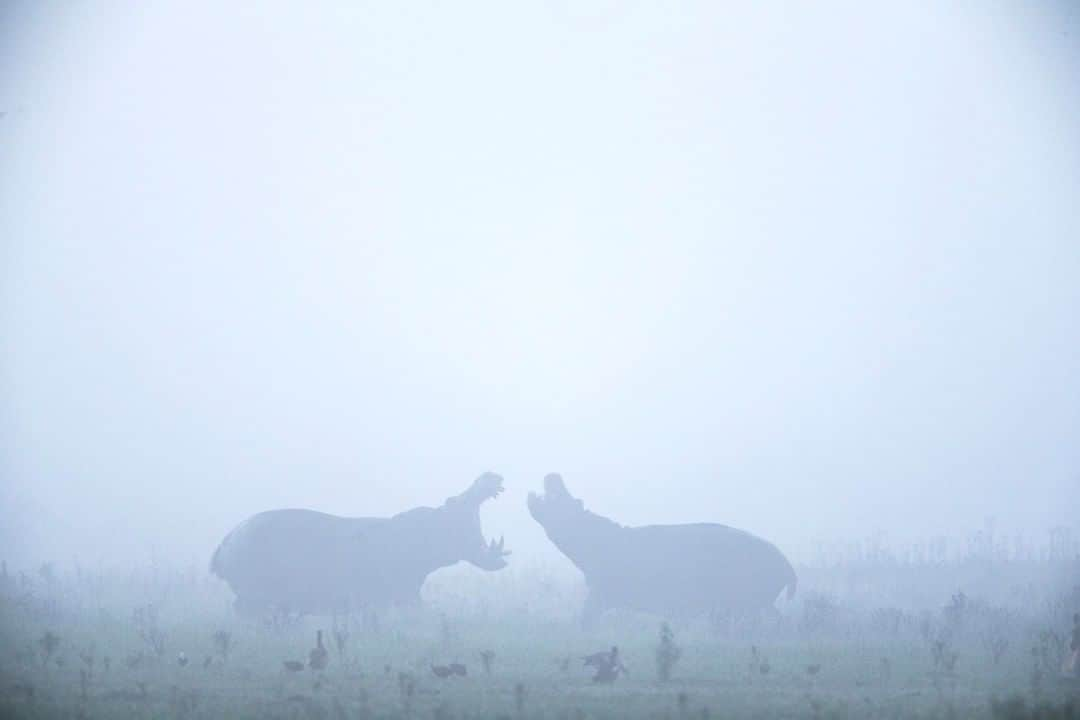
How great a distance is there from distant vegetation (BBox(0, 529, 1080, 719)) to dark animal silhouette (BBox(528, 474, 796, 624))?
24.0 inches

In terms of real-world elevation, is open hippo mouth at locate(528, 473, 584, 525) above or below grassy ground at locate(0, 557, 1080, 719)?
above

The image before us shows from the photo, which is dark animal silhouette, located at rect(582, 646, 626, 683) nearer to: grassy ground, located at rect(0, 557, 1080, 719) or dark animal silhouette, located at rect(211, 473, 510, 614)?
grassy ground, located at rect(0, 557, 1080, 719)

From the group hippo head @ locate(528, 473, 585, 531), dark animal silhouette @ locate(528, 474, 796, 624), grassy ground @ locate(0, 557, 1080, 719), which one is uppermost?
hippo head @ locate(528, 473, 585, 531)

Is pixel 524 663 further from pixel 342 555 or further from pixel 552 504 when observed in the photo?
pixel 552 504

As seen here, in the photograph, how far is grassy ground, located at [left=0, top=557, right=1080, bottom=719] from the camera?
1395 cm

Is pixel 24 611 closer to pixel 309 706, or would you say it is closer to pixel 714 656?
pixel 309 706

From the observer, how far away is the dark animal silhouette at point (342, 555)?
23234mm

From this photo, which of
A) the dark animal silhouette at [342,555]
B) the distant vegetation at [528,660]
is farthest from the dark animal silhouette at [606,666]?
the dark animal silhouette at [342,555]

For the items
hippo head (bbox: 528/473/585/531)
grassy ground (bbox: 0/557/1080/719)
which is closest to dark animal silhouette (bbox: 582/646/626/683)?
grassy ground (bbox: 0/557/1080/719)

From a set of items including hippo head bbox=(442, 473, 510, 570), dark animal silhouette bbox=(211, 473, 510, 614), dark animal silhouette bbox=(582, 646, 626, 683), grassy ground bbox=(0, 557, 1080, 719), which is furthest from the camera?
hippo head bbox=(442, 473, 510, 570)

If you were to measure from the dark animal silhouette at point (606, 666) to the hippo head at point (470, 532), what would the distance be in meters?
9.87

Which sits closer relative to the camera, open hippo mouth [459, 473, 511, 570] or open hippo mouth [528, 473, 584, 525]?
open hippo mouth [528, 473, 584, 525]

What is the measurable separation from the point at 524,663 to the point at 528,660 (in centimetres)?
29

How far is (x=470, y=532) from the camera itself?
86.8ft
